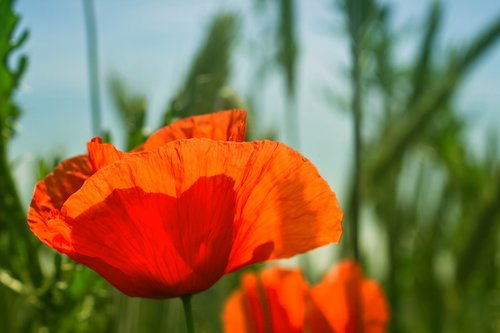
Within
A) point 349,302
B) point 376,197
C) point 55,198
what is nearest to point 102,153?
point 55,198

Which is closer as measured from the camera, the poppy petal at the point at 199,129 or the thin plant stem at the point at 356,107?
the poppy petal at the point at 199,129

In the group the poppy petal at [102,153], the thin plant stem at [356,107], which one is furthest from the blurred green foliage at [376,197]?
the poppy petal at [102,153]

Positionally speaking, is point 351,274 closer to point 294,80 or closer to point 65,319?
point 65,319

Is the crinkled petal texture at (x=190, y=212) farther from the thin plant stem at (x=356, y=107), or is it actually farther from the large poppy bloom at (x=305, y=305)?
the thin plant stem at (x=356, y=107)

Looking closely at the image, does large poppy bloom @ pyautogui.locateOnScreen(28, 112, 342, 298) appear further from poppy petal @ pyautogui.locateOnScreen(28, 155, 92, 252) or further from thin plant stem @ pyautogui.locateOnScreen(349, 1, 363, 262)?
thin plant stem @ pyautogui.locateOnScreen(349, 1, 363, 262)

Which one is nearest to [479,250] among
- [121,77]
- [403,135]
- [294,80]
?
[403,135]

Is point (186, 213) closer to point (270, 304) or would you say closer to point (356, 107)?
point (270, 304)
